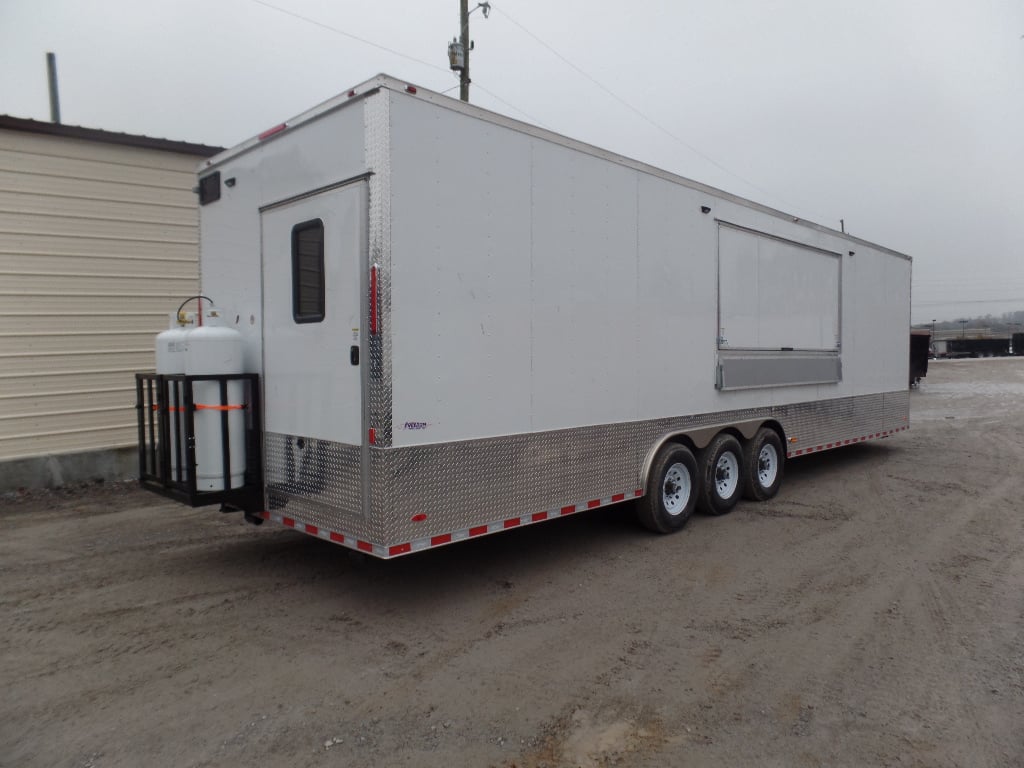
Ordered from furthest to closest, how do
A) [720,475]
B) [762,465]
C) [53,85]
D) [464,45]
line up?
[464,45]
[53,85]
[762,465]
[720,475]

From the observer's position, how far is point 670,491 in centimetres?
641

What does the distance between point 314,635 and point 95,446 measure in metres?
6.01

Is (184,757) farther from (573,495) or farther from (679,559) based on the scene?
(679,559)

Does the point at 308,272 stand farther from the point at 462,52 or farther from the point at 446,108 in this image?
the point at 462,52

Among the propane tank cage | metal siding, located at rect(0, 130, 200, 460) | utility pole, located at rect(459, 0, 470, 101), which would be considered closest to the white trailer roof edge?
the propane tank cage

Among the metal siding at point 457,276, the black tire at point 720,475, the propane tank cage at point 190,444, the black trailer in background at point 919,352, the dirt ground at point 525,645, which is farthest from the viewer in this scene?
the black trailer in background at point 919,352

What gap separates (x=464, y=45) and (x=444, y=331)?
10185 millimetres

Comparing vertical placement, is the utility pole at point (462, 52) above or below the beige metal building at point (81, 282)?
above

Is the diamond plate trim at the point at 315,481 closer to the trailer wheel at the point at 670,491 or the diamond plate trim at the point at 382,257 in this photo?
the diamond plate trim at the point at 382,257

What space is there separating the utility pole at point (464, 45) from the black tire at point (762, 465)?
858 cm

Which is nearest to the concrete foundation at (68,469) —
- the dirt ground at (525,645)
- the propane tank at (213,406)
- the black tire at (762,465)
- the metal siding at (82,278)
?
the metal siding at (82,278)

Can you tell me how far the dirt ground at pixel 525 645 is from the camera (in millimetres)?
3127

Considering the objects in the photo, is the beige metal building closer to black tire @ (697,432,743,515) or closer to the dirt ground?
the dirt ground

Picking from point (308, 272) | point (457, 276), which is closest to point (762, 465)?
point (457, 276)
